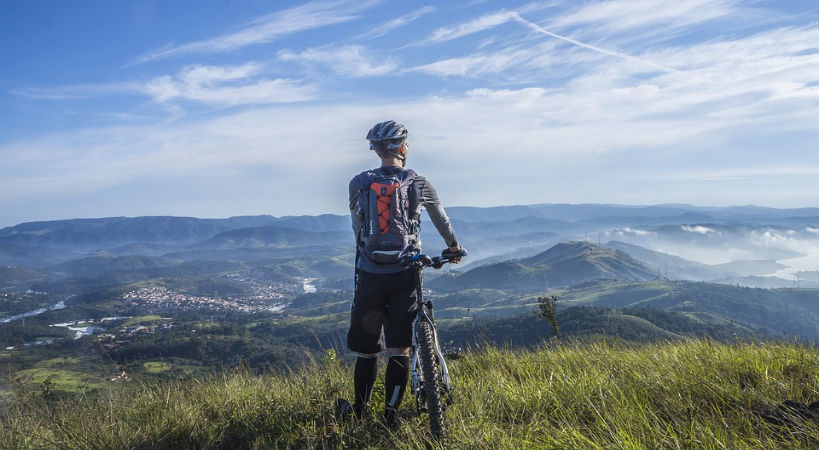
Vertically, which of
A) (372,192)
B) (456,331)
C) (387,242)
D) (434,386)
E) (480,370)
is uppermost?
(372,192)

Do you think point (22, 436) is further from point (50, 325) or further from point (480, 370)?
point (50, 325)

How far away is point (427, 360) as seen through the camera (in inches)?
166

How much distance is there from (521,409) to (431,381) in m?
1.03

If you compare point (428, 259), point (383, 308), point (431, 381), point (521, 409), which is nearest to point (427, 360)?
point (431, 381)

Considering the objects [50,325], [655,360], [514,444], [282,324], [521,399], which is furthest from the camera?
[50,325]

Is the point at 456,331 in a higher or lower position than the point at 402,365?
lower

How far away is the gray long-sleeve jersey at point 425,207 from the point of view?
15.2 ft

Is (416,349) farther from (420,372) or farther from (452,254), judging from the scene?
(452,254)

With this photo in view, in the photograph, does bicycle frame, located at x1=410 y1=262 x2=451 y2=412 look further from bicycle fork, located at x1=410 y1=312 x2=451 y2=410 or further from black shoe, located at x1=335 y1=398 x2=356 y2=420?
black shoe, located at x1=335 y1=398 x2=356 y2=420

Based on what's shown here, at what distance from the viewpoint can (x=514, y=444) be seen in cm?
350

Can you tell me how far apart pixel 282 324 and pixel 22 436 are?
174 m

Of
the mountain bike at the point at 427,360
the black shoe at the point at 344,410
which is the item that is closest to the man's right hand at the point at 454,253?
the mountain bike at the point at 427,360

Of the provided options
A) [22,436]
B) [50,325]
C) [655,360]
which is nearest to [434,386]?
[655,360]

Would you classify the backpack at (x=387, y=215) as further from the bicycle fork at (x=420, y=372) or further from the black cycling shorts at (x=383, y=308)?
the bicycle fork at (x=420, y=372)
